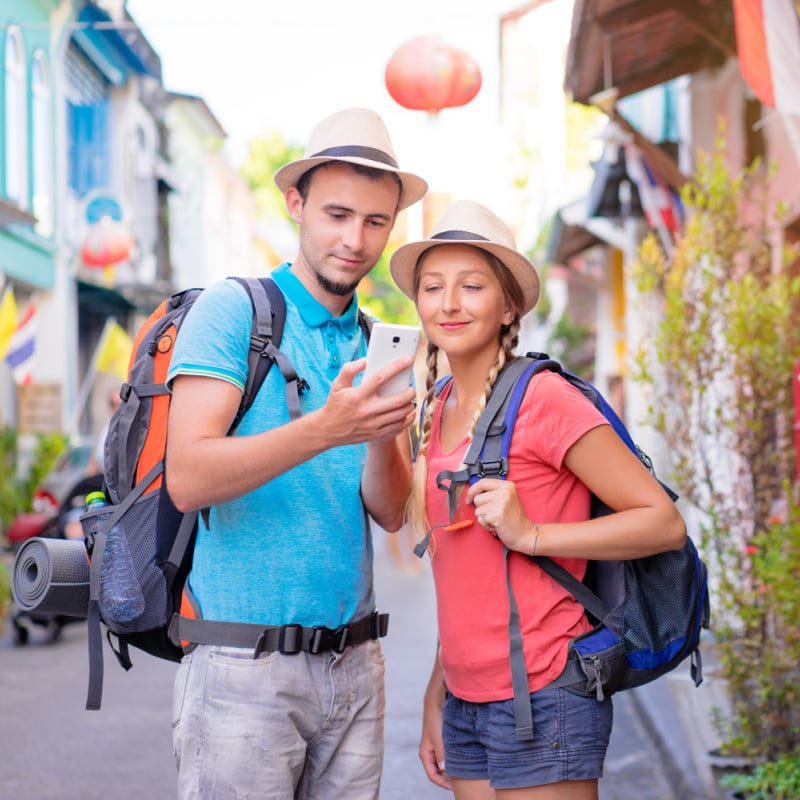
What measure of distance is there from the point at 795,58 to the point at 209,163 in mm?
36437

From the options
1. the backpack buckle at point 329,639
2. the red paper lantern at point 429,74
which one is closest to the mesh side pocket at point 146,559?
the backpack buckle at point 329,639

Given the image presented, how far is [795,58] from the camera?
480cm

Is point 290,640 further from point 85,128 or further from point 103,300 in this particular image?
point 103,300

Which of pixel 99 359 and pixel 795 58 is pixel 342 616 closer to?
pixel 795 58

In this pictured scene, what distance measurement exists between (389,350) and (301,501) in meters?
0.47

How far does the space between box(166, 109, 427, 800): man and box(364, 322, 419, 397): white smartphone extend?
0.03 m

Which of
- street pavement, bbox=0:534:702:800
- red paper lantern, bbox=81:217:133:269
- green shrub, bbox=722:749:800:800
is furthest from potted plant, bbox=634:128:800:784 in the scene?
red paper lantern, bbox=81:217:133:269

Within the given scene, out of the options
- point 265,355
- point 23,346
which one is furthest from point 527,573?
point 23,346

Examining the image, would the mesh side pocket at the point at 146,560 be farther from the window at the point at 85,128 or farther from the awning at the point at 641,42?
the window at the point at 85,128

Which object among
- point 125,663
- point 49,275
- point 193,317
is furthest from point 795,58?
point 49,275

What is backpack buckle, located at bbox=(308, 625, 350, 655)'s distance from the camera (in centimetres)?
275

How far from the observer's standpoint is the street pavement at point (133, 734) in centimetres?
572

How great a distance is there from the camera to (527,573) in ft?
9.12

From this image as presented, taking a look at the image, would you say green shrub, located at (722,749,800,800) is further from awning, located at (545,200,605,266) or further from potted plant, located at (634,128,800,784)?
awning, located at (545,200,605,266)
